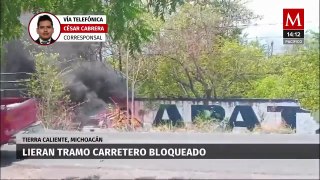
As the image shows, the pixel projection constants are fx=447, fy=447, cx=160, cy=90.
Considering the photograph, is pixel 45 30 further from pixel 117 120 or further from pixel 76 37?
pixel 117 120

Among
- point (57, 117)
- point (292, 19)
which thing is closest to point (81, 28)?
point (57, 117)

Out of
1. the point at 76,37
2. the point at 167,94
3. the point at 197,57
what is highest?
the point at 76,37

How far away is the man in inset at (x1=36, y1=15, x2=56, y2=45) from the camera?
89.4 inches

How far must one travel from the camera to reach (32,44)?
7.53 feet

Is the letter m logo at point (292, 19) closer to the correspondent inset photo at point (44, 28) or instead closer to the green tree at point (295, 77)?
the green tree at point (295, 77)

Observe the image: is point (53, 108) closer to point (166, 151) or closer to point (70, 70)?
point (70, 70)

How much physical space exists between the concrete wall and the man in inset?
57 cm

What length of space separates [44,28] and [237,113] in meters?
1.07

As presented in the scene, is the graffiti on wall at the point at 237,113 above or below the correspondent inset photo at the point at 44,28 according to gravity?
below

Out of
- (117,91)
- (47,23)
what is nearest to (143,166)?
(117,91)

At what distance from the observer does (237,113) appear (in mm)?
2223

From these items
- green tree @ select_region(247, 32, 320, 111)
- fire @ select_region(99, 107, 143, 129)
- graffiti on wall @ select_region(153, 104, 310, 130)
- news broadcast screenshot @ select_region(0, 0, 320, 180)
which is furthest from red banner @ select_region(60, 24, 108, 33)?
green tree @ select_region(247, 32, 320, 111)

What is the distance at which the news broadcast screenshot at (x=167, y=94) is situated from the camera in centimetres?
223

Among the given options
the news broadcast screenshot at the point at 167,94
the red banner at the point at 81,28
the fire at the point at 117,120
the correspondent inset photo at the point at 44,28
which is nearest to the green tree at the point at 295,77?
the news broadcast screenshot at the point at 167,94
